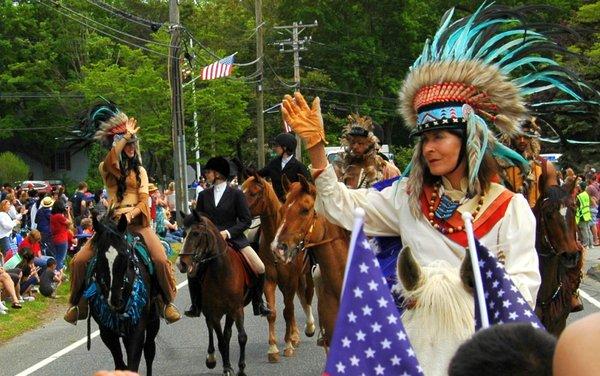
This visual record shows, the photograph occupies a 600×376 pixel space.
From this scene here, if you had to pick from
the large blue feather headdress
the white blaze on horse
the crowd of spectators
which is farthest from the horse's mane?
the crowd of spectators

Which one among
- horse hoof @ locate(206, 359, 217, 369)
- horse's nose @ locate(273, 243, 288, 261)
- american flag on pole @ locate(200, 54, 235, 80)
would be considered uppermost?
american flag on pole @ locate(200, 54, 235, 80)

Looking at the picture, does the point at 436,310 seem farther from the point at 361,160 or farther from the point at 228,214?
the point at 228,214

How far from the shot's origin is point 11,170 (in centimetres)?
5406

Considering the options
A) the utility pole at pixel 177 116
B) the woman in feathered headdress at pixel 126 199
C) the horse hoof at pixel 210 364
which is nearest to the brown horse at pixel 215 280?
the horse hoof at pixel 210 364

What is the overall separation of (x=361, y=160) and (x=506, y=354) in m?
8.30

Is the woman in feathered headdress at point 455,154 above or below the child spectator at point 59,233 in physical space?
above

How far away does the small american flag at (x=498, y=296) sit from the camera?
351 cm

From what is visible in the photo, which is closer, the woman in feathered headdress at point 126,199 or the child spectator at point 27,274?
the woman in feathered headdress at point 126,199

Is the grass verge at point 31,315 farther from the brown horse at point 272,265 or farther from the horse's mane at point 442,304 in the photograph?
the horse's mane at point 442,304

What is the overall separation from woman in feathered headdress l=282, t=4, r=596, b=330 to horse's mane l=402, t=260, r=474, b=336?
66 centimetres

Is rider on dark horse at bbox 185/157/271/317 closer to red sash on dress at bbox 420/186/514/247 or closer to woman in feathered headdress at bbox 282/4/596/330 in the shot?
woman in feathered headdress at bbox 282/4/596/330

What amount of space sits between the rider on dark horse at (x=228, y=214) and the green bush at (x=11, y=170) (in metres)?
43.3

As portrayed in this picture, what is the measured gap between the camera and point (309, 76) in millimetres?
59281

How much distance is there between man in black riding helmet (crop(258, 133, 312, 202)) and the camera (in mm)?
12715
